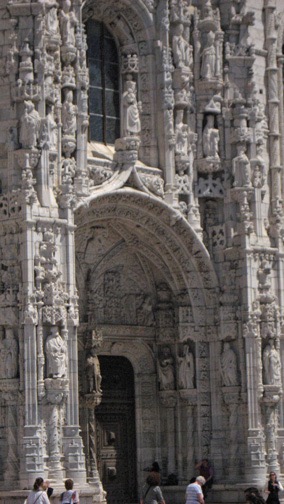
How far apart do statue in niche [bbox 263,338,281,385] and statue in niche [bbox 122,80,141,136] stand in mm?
5403

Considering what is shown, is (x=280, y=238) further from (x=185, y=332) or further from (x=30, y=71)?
(x=30, y=71)

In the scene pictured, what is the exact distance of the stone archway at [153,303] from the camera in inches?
1377

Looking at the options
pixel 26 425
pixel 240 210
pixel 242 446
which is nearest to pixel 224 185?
pixel 240 210

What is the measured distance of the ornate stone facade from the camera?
33406 millimetres

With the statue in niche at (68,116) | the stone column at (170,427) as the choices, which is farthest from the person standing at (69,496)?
the statue in niche at (68,116)

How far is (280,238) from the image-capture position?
36719 mm

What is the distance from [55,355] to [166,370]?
4.70 metres

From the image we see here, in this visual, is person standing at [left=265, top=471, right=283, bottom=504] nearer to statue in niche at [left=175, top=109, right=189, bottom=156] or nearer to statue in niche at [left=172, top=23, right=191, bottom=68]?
statue in niche at [left=175, top=109, right=189, bottom=156]

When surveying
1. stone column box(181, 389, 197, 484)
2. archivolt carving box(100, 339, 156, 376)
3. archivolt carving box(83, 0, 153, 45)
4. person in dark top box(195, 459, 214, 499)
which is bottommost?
person in dark top box(195, 459, 214, 499)

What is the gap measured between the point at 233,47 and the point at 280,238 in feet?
14.0

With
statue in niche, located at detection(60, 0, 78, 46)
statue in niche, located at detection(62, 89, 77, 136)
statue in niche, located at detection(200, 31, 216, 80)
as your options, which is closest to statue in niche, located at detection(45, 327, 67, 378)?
statue in niche, located at detection(62, 89, 77, 136)

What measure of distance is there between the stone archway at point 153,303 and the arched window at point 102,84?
75.6 inches

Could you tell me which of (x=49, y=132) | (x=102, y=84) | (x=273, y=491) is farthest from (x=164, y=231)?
(x=273, y=491)

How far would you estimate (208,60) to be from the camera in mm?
36031
